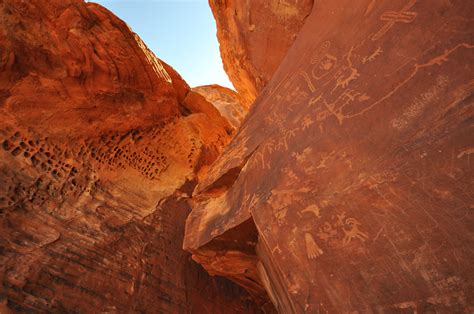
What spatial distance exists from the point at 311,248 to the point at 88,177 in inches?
182

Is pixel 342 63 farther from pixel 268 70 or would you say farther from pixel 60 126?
pixel 60 126

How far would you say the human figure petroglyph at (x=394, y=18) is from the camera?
1977mm

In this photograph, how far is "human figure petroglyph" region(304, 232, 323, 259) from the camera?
2.01 metres

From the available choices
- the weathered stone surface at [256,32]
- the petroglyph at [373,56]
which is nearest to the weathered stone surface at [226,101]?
the weathered stone surface at [256,32]

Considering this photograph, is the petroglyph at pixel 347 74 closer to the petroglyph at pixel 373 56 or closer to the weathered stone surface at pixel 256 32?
the petroglyph at pixel 373 56

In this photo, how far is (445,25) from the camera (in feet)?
5.69

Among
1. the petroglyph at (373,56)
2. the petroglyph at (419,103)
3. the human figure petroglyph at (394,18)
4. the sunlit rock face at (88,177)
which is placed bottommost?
the petroglyph at (419,103)

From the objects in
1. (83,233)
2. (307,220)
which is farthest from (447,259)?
(83,233)

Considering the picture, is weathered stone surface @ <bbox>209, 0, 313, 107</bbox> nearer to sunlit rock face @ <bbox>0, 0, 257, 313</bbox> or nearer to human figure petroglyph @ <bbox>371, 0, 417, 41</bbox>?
sunlit rock face @ <bbox>0, 0, 257, 313</bbox>

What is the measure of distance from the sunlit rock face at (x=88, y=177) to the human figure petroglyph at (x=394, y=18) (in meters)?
4.53

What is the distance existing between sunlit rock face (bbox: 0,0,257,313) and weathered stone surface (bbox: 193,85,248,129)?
549cm

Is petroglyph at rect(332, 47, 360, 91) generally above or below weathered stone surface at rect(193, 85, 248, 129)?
below

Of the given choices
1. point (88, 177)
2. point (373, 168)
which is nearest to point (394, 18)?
point (373, 168)

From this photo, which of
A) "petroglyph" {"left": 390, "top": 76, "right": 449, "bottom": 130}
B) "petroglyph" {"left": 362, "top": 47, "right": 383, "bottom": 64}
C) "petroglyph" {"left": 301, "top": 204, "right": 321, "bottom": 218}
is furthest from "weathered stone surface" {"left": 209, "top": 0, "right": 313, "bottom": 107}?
"petroglyph" {"left": 301, "top": 204, "right": 321, "bottom": 218}
